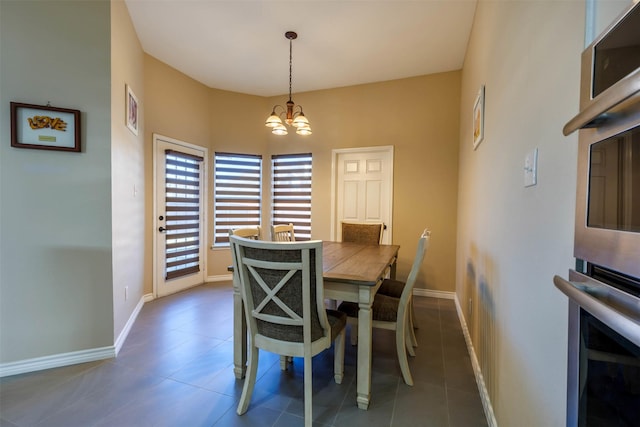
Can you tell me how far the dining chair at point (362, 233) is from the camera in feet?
11.2

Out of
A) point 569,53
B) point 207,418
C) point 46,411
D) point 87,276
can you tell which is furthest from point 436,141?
point 46,411

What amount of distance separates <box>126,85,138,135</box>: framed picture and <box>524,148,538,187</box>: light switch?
3080 millimetres

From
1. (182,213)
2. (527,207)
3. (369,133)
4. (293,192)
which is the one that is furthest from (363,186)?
(527,207)

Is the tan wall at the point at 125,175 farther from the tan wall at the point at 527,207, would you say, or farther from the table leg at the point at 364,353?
the tan wall at the point at 527,207

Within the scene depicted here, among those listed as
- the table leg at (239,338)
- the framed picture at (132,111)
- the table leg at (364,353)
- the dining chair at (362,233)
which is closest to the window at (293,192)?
the dining chair at (362,233)

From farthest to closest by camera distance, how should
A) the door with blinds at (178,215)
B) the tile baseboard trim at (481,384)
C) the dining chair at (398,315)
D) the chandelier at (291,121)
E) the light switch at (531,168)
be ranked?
the door with blinds at (178,215) → the chandelier at (291,121) → the dining chair at (398,315) → the tile baseboard trim at (481,384) → the light switch at (531,168)

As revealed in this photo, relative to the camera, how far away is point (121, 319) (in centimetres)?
→ 249

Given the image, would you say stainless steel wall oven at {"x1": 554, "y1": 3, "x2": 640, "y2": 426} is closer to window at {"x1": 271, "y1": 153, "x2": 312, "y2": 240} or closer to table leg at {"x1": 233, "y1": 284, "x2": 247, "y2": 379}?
table leg at {"x1": 233, "y1": 284, "x2": 247, "y2": 379}

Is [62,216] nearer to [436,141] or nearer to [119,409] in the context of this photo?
[119,409]

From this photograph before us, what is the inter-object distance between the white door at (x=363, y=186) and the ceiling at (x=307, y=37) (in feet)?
3.49

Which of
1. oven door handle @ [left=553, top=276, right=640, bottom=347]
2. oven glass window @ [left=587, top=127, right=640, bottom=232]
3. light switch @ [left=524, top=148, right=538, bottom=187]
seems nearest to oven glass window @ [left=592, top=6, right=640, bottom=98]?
oven glass window @ [left=587, top=127, right=640, bottom=232]

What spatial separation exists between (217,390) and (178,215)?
2.65m

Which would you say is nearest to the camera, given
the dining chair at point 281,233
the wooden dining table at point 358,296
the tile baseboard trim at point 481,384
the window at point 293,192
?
the tile baseboard trim at point 481,384

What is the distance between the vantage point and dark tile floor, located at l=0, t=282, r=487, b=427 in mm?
1606
